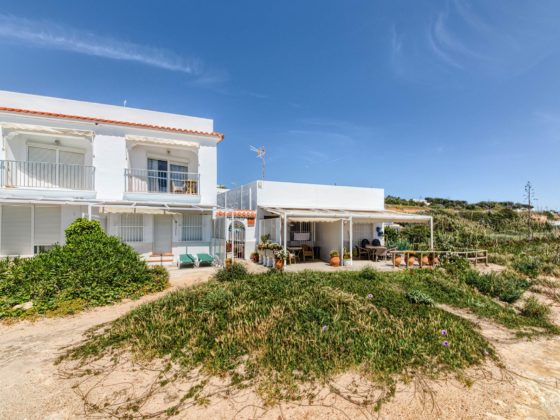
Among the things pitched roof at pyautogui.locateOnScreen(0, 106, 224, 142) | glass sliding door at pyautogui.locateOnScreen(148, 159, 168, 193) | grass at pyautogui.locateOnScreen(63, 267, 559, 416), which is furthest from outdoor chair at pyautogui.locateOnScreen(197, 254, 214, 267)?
pitched roof at pyautogui.locateOnScreen(0, 106, 224, 142)

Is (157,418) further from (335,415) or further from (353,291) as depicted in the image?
(353,291)

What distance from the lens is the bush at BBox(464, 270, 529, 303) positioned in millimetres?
11165

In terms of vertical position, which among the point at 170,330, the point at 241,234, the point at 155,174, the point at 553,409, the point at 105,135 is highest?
the point at 105,135

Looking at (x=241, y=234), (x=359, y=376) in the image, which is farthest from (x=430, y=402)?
(x=241, y=234)

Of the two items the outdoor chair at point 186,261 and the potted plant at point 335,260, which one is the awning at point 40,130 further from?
the potted plant at point 335,260

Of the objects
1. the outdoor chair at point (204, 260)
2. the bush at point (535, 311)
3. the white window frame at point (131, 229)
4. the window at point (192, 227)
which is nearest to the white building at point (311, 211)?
the window at point (192, 227)

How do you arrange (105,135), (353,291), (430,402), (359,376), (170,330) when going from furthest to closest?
1. (105,135)
2. (353,291)
3. (170,330)
4. (359,376)
5. (430,402)

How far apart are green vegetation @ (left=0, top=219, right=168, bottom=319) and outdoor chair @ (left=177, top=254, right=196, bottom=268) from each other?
3.43 meters

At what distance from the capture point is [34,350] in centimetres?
670

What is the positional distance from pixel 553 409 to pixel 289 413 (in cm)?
485

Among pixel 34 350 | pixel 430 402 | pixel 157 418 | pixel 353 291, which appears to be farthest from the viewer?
pixel 353 291

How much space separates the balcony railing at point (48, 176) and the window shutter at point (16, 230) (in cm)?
149

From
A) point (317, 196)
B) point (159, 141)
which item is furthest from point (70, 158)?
point (317, 196)

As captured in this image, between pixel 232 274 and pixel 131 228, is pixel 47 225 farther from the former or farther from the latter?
pixel 232 274
